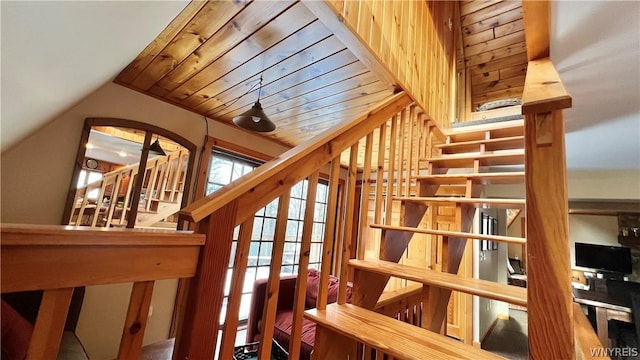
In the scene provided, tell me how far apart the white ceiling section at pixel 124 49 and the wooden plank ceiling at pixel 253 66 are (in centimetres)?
25

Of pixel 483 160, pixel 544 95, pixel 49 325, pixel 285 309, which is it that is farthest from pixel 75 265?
pixel 285 309

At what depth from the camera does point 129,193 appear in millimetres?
2328

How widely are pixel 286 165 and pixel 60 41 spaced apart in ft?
2.57

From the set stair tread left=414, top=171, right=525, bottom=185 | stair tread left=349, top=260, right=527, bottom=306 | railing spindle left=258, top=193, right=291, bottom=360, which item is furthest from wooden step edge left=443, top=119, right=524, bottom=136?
railing spindle left=258, top=193, right=291, bottom=360

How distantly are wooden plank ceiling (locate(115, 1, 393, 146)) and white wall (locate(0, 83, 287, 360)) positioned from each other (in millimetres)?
151

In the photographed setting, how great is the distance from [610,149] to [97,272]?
11.2ft

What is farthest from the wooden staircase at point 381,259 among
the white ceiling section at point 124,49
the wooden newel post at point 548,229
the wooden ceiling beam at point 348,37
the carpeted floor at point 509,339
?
the carpeted floor at point 509,339

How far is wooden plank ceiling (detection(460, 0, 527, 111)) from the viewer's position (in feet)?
11.4

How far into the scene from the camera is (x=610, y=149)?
2.24 metres

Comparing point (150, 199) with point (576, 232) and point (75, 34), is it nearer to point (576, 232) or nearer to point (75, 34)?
point (75, 34)

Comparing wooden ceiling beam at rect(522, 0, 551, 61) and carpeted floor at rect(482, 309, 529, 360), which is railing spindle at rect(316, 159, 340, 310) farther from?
carpeted floor at rect(482, 309, 529, 360)

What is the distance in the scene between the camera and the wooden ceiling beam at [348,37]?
1.24 m

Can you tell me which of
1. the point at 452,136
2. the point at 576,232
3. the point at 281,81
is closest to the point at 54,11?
the point at 281,81

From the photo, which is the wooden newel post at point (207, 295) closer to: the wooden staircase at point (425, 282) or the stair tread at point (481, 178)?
the wooden staircase at point (425, 282)
